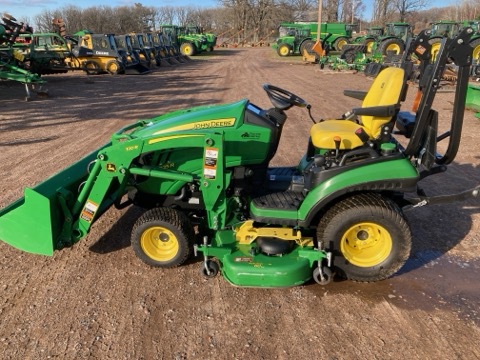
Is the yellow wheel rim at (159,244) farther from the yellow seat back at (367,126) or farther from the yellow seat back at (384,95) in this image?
the yellow seat back at (384,95)

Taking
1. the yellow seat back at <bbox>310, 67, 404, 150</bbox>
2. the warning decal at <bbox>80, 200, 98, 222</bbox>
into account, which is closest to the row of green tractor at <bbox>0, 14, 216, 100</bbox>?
the warning decal at <bbox>80, 200, 98, 222</bbox>

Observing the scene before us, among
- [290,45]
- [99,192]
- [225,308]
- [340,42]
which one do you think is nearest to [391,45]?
[340,42]

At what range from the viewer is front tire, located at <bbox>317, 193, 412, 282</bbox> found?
310 cm

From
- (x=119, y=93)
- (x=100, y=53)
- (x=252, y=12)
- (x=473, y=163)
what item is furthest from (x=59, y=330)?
(x=252, y=12)

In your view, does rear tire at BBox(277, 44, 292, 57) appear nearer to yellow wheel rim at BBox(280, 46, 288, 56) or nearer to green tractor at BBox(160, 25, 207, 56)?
yellow wheel rim at BBox(280, 46, 288, 56)

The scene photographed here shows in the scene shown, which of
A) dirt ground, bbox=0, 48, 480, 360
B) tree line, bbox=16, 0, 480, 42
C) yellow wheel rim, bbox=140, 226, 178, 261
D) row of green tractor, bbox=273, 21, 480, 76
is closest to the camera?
dirt ground, bbox=0, 48, 480, 360

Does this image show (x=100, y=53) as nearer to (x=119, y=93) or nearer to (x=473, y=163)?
(x=119, y=93)

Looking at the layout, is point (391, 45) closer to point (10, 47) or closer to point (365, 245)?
point (10, 47)

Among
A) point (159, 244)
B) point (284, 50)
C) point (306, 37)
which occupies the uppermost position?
point (306, 37)

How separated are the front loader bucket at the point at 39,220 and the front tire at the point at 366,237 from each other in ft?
6.79

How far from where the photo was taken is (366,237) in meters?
3.28

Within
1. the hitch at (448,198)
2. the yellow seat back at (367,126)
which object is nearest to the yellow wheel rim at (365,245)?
the hitch at (448,198)

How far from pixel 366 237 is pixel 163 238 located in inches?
65.2

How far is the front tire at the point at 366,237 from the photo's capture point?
3098 mm
